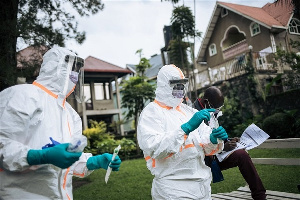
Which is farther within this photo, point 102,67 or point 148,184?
point 102,67

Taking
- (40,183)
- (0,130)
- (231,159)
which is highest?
(0,130)

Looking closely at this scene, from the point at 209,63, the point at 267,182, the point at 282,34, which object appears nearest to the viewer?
the point at 267,182

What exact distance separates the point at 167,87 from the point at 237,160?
142 centimetres

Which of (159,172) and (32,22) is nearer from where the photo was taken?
(159,172)

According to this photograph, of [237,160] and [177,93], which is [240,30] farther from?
A: [177,93]

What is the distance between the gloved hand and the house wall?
1674cm

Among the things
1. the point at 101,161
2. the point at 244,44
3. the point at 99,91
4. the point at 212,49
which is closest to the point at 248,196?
the point at 101,161

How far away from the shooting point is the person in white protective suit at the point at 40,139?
162cm

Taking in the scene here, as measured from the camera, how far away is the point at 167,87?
264cm

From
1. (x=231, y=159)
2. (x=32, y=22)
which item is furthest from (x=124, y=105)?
(x=231, y=159)

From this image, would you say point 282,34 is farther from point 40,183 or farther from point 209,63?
point 40,183

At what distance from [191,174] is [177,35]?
13260mm

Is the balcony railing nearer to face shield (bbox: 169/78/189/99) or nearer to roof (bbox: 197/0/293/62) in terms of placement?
roof (bbox: 197/0/293/62)

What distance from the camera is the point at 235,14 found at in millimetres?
18250
